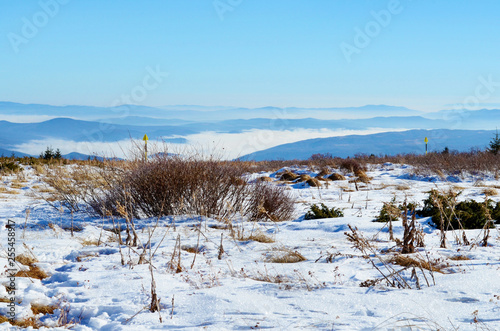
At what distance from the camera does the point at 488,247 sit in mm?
4793

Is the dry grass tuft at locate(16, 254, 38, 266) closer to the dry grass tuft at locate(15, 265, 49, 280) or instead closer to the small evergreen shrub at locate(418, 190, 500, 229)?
the dry grass tuft at locate(15, 265, 49, 280)

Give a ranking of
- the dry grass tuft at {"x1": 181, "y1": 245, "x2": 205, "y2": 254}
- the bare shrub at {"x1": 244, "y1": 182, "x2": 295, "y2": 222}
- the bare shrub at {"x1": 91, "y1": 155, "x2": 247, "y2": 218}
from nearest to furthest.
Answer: the dry grass tuft at {"x1": 181, "y1": 245, "x2": 205, "y2": 254}
the bare shrub at {"x1": 91, "y1": 155, "x2": 247, "y2": 218}
the bare shrub at {"x1": 244, "y1": 182, "x2": 295, "y2": 222}

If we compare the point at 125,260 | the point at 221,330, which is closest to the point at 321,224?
the point at 125,260

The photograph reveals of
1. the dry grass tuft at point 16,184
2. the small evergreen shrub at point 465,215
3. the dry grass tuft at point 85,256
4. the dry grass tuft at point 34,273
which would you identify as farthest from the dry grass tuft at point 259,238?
the dry grass tuft at point 16,184

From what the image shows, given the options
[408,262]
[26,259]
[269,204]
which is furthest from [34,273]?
[269,204]

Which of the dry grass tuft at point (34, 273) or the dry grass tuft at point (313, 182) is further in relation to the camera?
the dry grass tuft at point (313, 182)

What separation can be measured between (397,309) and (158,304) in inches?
61.3

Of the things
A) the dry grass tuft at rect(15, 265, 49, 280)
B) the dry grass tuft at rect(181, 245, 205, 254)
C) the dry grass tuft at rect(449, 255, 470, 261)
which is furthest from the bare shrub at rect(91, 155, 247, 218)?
the dry grass tuft at rect(449, 255, 470, 261)

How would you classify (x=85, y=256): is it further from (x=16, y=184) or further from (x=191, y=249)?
(x=16, y=184)

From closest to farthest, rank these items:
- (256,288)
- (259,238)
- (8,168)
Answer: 1. (256,288)
2. (259,238)
3. (8,168)

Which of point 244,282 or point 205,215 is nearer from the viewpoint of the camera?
point 244,282

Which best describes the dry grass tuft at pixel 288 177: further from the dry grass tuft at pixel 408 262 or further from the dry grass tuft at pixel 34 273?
the dry grass tuft at pixel 34 273

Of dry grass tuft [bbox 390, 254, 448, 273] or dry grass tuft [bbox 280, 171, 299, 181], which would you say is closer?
dry grass tuft [bbox 390, 254, 448, 273]

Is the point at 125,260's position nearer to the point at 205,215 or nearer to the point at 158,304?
the point at 158,304
